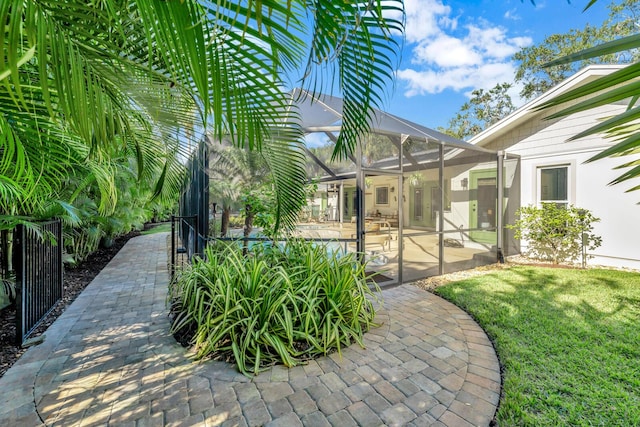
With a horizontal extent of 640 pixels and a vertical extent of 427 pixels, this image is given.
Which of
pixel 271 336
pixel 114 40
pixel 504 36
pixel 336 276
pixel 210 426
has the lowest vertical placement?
pixel 210 426

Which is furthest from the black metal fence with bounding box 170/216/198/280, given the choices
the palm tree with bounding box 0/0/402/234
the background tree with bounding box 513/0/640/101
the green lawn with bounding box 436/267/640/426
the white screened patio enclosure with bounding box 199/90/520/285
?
the background tree with bounding box 513/0/640/101

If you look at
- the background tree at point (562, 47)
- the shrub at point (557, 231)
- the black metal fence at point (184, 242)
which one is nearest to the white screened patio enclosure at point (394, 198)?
the black metal fence at point (184, 242)

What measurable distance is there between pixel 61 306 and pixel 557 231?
9.18m

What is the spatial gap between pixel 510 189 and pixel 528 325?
16.0 ft

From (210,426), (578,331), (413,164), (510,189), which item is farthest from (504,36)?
(210,426)

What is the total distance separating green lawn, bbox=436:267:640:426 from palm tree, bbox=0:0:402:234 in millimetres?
2430

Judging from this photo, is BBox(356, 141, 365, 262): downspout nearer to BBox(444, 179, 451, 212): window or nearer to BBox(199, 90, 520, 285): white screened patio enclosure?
BBox(199, 90, 520, 285): white screened patio enclosure

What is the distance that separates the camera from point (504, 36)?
1362 centimetres

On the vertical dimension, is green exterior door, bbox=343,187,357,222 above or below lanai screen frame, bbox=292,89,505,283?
below

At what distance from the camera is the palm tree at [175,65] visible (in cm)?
72

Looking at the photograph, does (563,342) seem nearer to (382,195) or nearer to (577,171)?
(382,195)

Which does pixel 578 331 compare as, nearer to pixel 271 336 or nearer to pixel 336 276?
pixel 336 276

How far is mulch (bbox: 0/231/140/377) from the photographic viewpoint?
2716 millimetres

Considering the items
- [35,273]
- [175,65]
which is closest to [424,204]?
[175,65]
